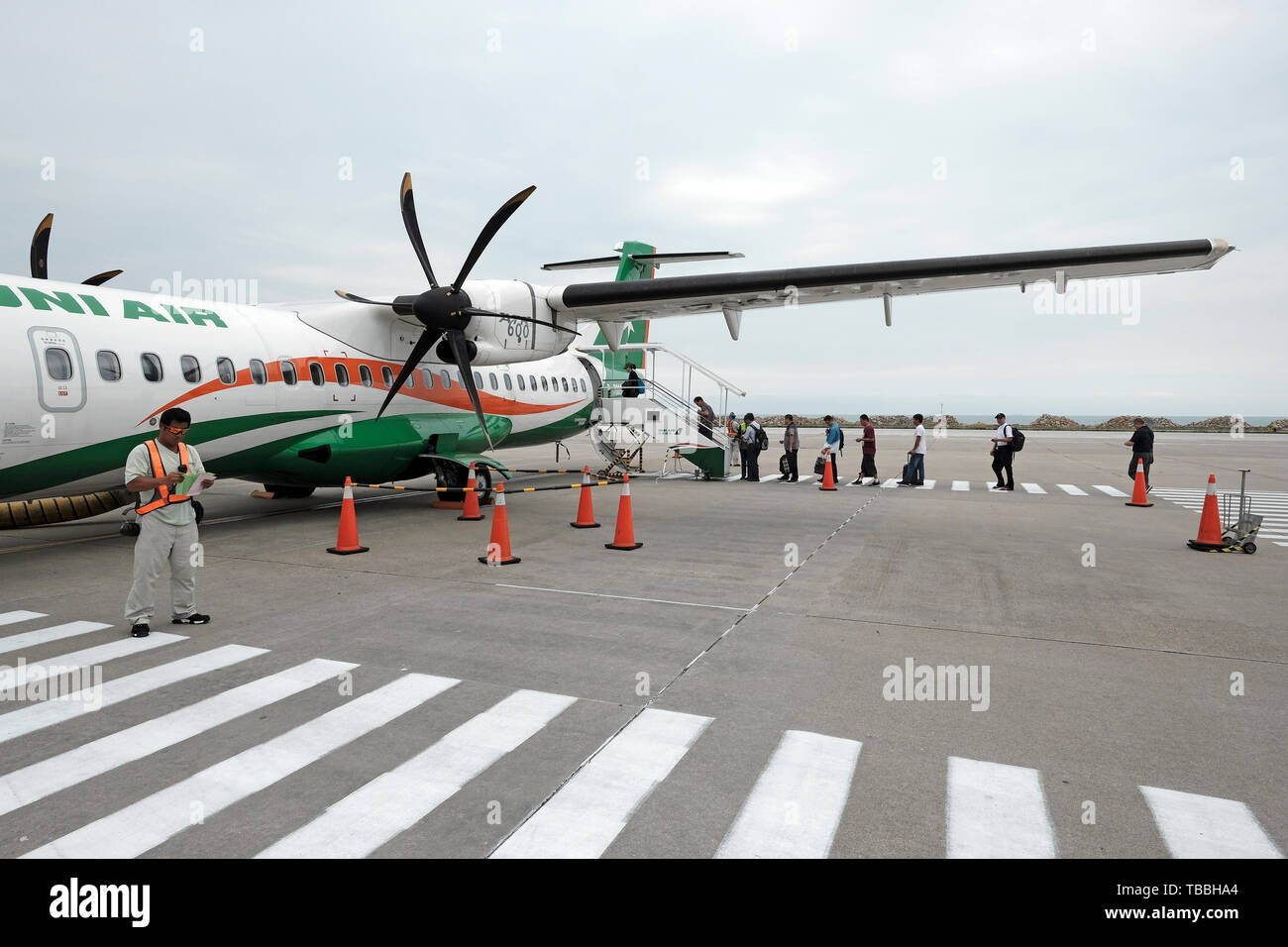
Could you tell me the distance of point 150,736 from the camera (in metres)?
4.10

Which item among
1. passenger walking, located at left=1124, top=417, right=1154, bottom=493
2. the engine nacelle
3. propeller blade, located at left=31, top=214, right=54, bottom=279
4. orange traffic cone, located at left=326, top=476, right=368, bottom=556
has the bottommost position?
orange traffic cone, located at left=326, top=476, right=368, bottom=556

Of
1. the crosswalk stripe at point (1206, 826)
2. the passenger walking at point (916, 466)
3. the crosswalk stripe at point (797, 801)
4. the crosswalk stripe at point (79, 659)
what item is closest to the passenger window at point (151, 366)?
the crosswalk stripe at point (79, 659)

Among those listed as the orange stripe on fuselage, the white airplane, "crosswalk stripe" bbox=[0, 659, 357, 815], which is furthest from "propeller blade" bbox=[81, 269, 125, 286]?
"crosswalk stripe" bbox=[0, 659, 357, 815]

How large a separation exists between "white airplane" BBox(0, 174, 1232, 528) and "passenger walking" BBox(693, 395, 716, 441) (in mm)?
6469

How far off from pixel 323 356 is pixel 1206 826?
1176 cm

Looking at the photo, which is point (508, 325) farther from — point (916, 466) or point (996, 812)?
point (916, 466)

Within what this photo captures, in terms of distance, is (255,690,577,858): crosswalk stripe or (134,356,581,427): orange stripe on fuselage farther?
(134,356,581,427): orange stripe on fuselage

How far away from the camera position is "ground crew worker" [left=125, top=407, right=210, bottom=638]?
584 centimetres

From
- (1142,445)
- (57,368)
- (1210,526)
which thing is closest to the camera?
(57,368)

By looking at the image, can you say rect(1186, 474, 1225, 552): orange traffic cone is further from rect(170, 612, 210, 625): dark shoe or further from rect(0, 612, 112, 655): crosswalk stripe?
rect(0, 612, 112, 655): crosswalk stripe

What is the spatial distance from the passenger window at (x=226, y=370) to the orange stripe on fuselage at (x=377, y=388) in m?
0.04

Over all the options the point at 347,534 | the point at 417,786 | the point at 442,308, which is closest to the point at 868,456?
the point at 442,308

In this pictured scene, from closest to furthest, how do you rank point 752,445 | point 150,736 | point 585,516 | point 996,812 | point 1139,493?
1. point 996,812
2. point 150,736
3. point 585,516
4. point 1139,493
5. point 752,445

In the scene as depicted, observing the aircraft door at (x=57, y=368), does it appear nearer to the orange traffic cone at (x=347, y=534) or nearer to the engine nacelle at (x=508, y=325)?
the orange traffic cone at (x=347, y=534)
